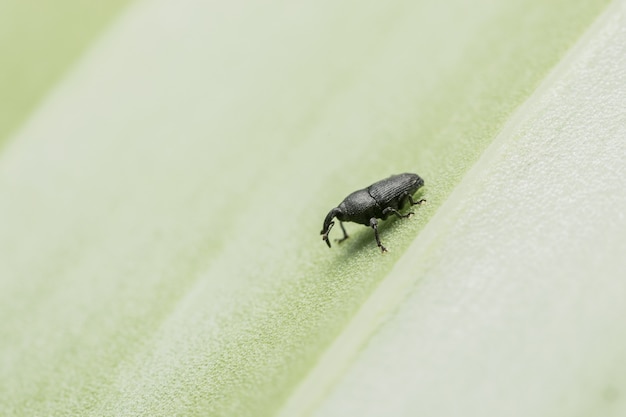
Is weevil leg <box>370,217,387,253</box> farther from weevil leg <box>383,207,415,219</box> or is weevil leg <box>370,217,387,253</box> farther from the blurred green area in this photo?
the blurred green area

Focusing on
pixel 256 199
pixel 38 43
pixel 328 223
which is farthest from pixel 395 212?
pixel 38 43

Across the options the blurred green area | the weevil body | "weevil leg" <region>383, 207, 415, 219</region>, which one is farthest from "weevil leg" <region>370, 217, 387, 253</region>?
the blurred green area

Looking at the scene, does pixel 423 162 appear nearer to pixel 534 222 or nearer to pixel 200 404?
pixel 534 222

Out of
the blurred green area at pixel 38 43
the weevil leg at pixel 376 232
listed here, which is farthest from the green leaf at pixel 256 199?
the blurred green area at pixel 38 43

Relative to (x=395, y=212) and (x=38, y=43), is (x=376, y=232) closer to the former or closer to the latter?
(x=395, y=212)

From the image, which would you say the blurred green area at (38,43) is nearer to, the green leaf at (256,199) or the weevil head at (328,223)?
the green leaf at (256,199)
